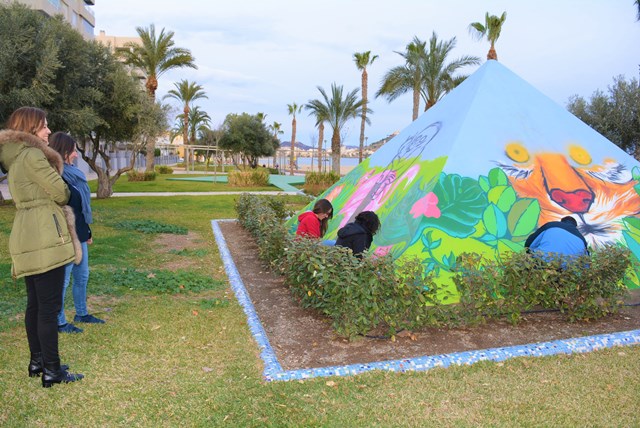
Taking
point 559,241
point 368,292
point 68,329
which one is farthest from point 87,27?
point 559,241

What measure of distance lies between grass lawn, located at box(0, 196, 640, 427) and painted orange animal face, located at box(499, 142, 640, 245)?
2.44 metres

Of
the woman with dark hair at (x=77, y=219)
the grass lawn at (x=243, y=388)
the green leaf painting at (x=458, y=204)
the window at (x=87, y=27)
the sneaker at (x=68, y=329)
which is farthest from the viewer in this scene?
the window at (x=87, y=27)

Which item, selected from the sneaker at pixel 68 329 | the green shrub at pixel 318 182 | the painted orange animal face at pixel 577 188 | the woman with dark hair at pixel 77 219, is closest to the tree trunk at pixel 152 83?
the green shrub at pixel 318 182

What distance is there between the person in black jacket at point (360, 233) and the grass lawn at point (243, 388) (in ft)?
4.93

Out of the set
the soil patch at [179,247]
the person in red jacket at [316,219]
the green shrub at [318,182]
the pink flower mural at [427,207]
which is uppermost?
the pink flower mural at [427,207]

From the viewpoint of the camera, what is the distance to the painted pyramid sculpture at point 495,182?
643 centimetres

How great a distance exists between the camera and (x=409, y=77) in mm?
29109

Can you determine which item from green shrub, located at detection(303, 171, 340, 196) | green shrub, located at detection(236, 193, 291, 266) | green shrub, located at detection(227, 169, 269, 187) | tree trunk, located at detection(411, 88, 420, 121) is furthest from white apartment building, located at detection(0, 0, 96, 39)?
green shrub, located at detection(236, 193, 291, 266)

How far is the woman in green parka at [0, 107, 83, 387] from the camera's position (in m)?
3.71

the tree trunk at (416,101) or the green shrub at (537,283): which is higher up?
the tree trunk at (416,101)

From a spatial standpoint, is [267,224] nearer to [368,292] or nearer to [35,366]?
[368,292]

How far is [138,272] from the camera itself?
7949 millimetres

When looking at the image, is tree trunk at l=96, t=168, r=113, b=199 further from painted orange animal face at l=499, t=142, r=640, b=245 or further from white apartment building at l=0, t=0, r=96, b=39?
painted orange animal face at l=499, t=142, r=640, b=245

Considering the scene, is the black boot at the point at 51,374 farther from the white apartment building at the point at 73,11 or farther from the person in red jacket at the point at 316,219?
the white apartment building at the point at 73,11
